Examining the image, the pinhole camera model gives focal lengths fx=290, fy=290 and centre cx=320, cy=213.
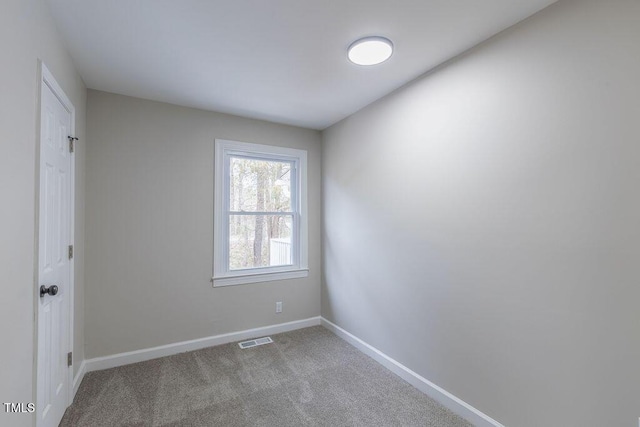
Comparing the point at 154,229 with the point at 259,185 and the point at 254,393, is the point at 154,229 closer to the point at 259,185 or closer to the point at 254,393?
the point at 259,185

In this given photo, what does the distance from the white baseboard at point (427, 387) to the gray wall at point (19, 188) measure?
2.46m

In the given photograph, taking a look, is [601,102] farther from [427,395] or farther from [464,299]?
[427,395]

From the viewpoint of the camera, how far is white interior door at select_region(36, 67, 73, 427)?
1622 millimetres

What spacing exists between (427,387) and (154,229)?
9.39ft

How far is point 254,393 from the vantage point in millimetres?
2309

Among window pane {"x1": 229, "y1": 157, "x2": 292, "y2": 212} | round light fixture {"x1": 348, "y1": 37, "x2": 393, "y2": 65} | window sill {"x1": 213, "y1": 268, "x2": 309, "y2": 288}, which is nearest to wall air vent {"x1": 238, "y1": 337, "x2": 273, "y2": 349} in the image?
window sill {"x1": 213, "y1": 268, "x2": 309, "y2": 288}

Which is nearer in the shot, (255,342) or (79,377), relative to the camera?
(79,377)

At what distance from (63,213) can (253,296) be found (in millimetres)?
1953

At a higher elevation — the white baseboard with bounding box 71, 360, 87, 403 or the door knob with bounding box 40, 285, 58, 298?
the door knob with bounding box 40, 285, 58, 298

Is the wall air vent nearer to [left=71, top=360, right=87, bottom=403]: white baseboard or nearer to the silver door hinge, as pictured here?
[left=71, top=360, right=87, bottom=403]: white baseboard

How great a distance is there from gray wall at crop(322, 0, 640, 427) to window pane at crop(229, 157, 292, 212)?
145cm

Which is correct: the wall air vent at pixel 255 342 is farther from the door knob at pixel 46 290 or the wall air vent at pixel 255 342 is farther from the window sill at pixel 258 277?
the door knob at pixel 46 290

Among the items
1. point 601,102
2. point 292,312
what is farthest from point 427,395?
point 601,102

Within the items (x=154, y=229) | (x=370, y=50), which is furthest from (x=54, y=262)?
(x=370, y=50)
